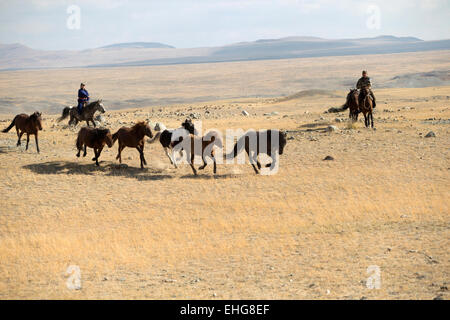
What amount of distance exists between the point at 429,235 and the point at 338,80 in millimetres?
84176

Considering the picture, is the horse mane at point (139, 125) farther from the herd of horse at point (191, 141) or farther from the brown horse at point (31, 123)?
the brown horse at point (31, 123)

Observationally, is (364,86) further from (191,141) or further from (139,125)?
(139,125)

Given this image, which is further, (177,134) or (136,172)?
(136,172)

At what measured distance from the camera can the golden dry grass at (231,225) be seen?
27.1 feet

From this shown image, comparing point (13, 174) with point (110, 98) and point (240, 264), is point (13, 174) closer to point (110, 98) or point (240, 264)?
point (240, 264)

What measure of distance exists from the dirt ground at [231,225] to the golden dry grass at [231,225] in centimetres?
4

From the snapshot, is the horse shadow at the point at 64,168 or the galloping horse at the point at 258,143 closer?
the galloping horse at the point at 258,143

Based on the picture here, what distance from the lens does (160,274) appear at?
882 centimetres

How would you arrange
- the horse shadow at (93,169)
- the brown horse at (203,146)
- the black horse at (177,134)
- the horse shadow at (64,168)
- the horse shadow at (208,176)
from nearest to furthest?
the horse shadow at (208,176) → the brown horse at (203,146) → the horse shadow at (93,169) → the horse shadow at (64,168) → the black horse at (177,134)

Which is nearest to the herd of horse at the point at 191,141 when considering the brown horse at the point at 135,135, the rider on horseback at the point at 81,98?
the brown horse at the point at 135,135

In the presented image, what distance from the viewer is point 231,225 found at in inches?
449

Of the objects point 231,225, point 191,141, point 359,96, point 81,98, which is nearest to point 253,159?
point 191,141

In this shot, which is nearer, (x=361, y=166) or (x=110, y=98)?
(x=361, y=166)

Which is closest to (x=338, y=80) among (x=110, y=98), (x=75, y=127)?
(x=110, y=98)
